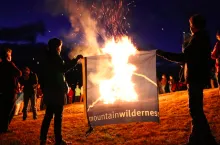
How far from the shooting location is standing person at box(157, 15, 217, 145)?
5.30 m

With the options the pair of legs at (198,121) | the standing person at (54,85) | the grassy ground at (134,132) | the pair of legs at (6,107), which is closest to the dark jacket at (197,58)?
the pair of legs at (198,121)

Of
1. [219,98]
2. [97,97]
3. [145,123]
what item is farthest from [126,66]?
[219,98]

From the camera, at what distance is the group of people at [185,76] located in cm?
536

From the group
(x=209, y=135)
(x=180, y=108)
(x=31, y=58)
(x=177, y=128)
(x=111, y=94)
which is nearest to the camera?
(x=209, y=135)

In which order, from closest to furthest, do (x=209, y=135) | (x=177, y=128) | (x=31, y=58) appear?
1. (x=209, y=135)
2. (x=177, y=128)
3. (x=31, y=58)

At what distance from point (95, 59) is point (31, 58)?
186 feet

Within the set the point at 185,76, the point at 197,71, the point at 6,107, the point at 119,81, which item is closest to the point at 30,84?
the point at 6,107

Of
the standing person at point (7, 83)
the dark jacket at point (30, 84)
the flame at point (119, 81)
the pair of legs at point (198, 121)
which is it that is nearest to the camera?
the pair of legs at point (198, 121)

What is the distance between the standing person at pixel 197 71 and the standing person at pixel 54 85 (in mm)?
2410

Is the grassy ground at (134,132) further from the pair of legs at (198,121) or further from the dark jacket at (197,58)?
the dark jacket at (197,58)

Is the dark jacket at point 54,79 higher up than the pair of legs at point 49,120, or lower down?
higher up

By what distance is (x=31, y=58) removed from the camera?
62.0m

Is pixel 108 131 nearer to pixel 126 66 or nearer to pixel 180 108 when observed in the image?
pixel 126 66

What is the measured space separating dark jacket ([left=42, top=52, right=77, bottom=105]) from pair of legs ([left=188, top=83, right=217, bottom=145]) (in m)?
2.55
